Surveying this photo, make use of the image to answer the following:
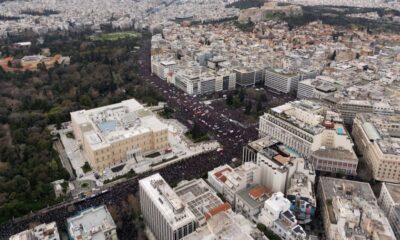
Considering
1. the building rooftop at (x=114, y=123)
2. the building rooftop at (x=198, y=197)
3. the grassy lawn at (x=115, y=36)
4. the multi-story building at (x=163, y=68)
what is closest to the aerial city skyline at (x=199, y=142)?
the building rooftop at (x=198, y=197)

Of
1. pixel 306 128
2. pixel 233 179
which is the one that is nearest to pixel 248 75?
pixel 306 128

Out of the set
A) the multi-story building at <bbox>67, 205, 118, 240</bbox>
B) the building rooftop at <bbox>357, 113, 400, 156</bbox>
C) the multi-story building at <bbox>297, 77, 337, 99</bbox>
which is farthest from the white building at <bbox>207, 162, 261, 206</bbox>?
the multi-story building at <bbox>297, 77, 337, 99</bbox>

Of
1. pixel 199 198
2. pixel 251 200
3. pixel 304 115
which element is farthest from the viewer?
pixel 304 115

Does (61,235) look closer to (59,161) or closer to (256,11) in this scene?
(59,161)

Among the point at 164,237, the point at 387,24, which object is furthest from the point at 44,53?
the point at 387,24

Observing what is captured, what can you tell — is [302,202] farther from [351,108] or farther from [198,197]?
[351,108]

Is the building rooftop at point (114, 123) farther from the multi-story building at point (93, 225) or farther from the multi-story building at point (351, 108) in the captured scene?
the multi-story building at point (351, 108)
